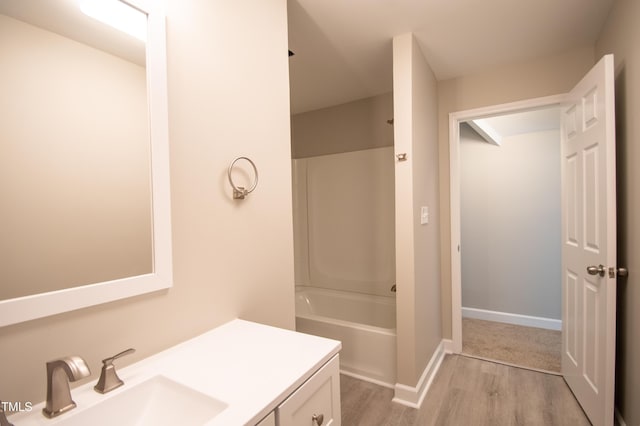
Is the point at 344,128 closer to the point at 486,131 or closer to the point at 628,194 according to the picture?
the point at 486,131

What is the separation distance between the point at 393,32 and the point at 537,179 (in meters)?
2.60

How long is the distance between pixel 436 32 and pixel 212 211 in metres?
1.93

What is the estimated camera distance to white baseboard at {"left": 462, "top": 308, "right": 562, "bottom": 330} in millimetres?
3293

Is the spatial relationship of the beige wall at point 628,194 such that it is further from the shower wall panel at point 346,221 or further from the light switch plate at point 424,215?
the shower wall panel at point 346,221

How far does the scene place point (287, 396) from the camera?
76 cm

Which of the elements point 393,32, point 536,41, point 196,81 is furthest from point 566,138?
point 196,81

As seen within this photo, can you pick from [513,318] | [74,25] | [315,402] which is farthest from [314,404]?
[513,318]

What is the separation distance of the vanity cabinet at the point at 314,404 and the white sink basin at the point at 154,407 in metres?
0.15

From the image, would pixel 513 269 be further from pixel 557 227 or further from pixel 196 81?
pixel 196 81

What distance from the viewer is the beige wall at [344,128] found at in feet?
10.0

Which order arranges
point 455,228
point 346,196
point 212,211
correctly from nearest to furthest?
1. point 212,211
2. point 455,228
3. point 346,196

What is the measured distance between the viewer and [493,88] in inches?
101

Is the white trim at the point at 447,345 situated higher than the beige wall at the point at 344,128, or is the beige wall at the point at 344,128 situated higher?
the beige wall at the point at 344,128

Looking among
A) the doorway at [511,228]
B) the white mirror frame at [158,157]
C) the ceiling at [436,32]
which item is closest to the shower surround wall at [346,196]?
the ceiling at [436,32]
